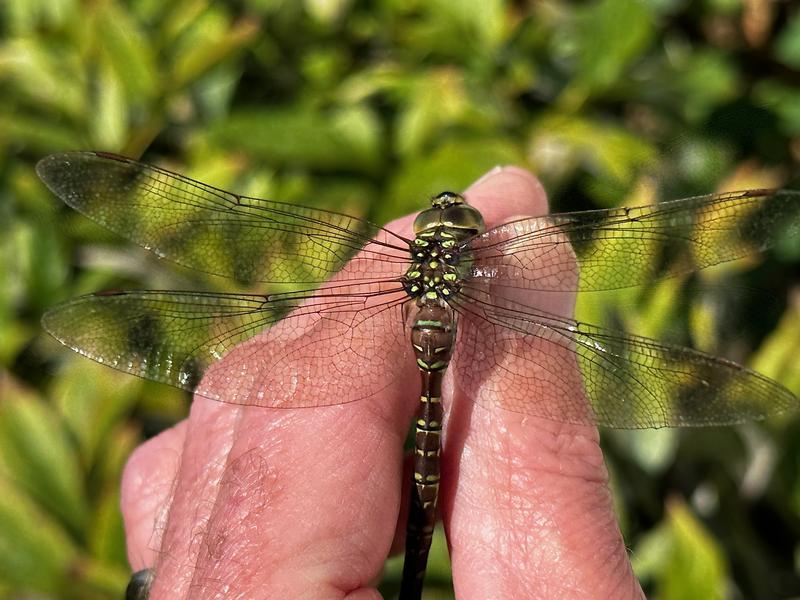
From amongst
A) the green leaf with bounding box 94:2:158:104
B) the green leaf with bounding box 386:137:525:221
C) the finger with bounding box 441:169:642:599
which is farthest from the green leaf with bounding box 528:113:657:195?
the green leaf with bounding box 94:2:158:104

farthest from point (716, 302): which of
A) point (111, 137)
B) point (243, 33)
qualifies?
point (111, 137)

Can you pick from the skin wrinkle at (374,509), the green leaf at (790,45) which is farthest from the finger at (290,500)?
the green leaf at (790,45)

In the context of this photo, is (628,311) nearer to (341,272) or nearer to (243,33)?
(341,272)

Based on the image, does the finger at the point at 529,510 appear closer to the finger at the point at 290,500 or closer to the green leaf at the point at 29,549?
the finger at the point at 290,500

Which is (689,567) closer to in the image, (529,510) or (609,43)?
(529,510)

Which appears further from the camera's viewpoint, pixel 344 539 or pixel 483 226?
pixel 483 226

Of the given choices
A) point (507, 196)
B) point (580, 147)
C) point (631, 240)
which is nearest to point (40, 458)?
point (507, 196)

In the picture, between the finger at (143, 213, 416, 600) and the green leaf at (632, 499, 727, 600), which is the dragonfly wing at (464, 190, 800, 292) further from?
the green leaf at (632, 499, 727, 600)
